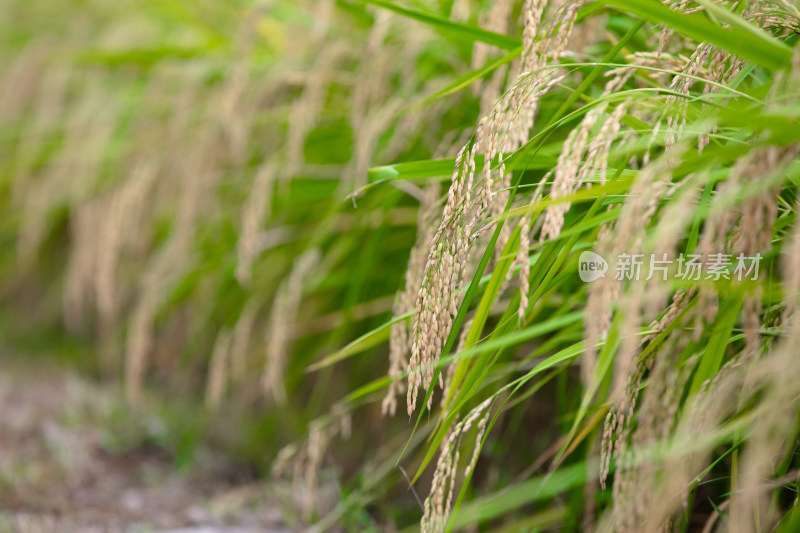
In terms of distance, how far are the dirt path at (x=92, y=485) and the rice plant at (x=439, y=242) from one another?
13 centimetres

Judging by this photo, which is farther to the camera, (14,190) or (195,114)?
(14,190)

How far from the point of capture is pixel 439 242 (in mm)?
780

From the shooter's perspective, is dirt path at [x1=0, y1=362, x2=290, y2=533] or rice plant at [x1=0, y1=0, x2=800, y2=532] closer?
rice plant at [x1=0, y1=0, x2=800, y2=532]

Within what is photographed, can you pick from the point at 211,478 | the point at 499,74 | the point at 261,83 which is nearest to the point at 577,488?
the point at 499,74

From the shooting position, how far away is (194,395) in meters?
2.23

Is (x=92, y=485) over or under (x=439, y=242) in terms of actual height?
under

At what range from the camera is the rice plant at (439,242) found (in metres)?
0.73

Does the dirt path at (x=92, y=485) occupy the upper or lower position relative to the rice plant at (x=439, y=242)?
lower

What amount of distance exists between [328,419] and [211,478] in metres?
0.66

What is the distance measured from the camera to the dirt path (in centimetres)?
143

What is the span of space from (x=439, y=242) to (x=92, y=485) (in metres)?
1.30

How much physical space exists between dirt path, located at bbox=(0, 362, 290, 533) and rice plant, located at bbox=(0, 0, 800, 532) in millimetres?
126

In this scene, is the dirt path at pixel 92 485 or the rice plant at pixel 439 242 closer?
the rice plant at pixel 439 242

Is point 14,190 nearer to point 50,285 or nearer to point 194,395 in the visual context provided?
point 50,285
